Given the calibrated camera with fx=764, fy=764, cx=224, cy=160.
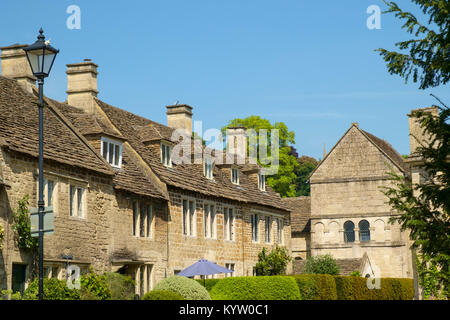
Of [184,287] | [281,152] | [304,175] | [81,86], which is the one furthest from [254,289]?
[304,175]

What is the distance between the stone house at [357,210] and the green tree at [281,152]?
9038 mm

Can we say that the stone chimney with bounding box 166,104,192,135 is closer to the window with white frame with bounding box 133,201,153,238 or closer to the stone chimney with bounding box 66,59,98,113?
the stone chimney with bounding box 66,59,98,113

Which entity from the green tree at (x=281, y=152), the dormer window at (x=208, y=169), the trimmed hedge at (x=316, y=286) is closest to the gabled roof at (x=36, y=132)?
the trimmed hedge at (x=316, y=286)

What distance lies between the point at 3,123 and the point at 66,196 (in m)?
3.52

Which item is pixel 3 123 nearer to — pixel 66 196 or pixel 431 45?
pixel 66 196

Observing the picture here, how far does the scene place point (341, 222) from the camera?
2136 inches

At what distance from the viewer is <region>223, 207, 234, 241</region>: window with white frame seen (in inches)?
1642

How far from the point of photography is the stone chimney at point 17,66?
31391mm

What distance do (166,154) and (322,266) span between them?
49.1 feet

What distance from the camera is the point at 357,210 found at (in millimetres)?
53938

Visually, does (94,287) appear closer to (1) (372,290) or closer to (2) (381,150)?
(1) (372,290)

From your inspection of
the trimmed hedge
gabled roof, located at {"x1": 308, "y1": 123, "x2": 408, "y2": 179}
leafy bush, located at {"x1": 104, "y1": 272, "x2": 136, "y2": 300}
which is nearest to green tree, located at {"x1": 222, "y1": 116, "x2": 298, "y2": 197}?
gabled roof, located at {"x1": 308, "y1": 123, "x2": 408, "y2": 179}

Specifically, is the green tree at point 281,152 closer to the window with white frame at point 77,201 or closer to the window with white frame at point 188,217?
the window with white frame at point 188,217
